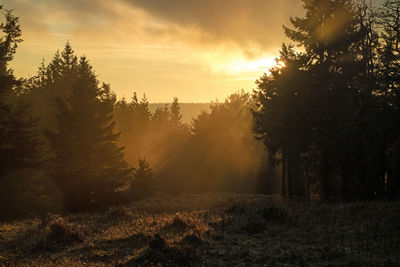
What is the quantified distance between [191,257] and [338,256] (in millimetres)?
4332

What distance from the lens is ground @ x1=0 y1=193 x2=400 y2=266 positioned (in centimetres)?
973

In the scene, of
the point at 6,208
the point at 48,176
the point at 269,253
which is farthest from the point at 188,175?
the point at 269,253

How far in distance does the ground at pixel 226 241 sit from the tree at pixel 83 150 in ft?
37.4

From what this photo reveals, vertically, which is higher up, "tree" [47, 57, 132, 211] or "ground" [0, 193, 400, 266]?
"tree" [47, 57, 132, 211]

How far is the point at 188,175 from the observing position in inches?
2188

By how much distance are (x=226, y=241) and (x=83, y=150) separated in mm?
20980

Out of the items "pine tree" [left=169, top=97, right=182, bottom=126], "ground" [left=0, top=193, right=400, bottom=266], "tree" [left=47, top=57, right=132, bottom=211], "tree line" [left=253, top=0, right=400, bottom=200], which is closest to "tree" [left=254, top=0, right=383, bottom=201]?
"tree line" [left=253, top=0, right=400, bottom=200]

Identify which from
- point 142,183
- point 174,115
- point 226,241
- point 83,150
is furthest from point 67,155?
point 174,115

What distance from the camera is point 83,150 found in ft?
97.9

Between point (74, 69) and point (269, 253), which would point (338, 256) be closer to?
point (269, 253)

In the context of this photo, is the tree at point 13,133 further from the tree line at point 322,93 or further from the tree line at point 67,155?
the tree line at point 322,93

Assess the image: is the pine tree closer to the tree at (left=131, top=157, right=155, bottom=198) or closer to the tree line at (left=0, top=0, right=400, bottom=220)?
the tree at (left=131, top=157, right=155, bottom=198)

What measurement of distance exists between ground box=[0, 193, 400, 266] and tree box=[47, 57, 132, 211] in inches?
449

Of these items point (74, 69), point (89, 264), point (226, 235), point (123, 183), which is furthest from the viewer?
point (74, 69)
